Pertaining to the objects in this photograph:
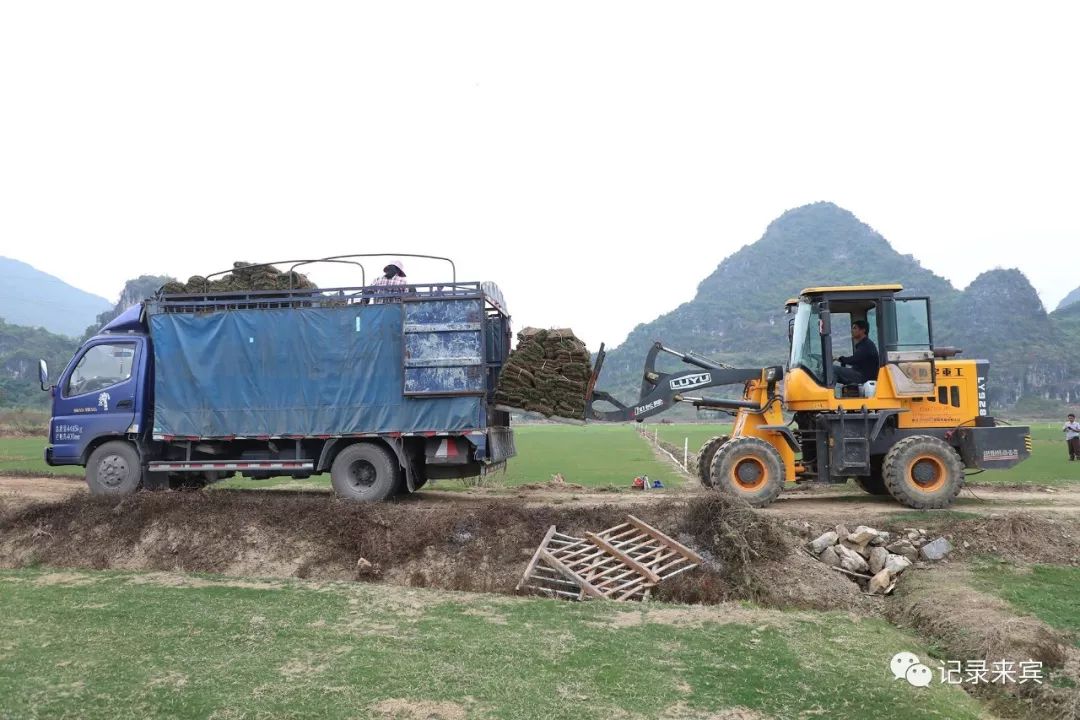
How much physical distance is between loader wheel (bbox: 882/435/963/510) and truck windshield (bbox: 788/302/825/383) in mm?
1653

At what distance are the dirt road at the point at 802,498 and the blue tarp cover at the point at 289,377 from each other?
192 centimetres

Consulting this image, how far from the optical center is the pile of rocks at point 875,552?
9.69 metres

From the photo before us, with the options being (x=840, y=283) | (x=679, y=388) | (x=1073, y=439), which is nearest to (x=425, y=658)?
(x=679, y=388)

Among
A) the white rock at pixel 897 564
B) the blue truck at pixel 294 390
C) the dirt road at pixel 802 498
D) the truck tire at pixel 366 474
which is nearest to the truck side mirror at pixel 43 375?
the blue truck at pixel 294 390

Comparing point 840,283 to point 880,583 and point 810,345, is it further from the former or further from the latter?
point 880,583

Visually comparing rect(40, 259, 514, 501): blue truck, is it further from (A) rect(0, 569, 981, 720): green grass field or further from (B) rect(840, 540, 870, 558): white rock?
(B) rect(840, 540, 870, 558): white rock

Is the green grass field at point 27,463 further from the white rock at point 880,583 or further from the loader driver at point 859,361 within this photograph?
the white rock at point 880,583

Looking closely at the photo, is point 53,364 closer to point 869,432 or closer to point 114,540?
point 114,540

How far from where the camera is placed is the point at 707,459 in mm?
12750

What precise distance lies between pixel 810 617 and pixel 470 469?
5928 millimetres

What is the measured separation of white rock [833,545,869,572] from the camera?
32.4 feet

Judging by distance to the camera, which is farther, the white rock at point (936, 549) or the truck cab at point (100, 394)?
the truck cab at point (100, 394)

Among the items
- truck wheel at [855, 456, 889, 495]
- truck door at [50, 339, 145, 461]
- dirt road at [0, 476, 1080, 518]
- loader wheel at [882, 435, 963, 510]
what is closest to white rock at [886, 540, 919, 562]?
dirt road at [0, 476, 1080, 518]

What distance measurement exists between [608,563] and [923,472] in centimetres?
553
